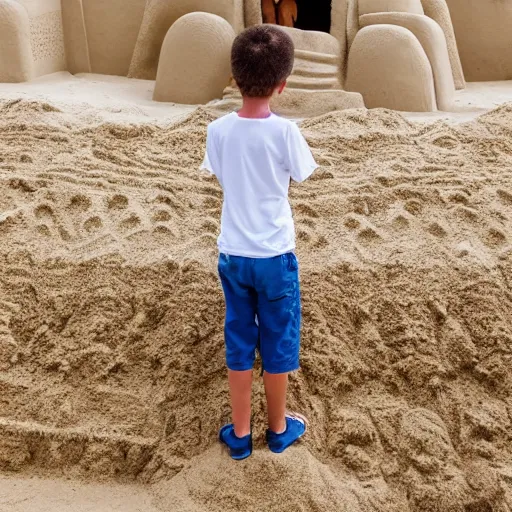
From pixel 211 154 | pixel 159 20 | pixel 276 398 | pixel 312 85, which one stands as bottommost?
pixel 276 398

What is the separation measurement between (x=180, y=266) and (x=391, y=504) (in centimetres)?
104

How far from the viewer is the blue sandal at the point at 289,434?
189cm

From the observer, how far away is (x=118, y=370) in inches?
84.9

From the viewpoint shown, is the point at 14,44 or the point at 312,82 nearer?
the point at 312,82

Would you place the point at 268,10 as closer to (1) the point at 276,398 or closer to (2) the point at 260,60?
(2) the point at 260,60

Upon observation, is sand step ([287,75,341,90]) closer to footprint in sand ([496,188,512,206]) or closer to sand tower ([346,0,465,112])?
sand tower ([346,0,465,112])

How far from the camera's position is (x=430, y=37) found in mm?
3938

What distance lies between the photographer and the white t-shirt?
65.6 inches

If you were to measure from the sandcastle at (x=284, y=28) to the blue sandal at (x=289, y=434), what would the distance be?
200 cm

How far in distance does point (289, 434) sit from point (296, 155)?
0.78 meters

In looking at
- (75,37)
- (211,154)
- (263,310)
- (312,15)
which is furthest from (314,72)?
(263,310)

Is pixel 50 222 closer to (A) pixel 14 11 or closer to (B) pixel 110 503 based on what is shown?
(B) pixel 110 503

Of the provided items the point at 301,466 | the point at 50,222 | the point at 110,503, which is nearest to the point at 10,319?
the point at 50,222

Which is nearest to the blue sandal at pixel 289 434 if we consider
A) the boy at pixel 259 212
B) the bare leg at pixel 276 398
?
the bare leg at pixel 276 398
